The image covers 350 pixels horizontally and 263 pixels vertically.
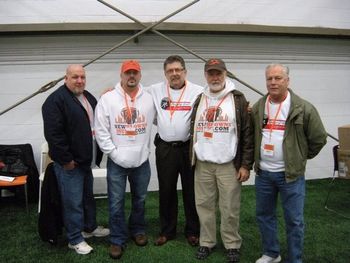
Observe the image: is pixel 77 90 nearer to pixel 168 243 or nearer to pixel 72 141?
pixel 72 141

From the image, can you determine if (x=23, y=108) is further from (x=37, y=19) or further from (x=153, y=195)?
(x=153, y=195)

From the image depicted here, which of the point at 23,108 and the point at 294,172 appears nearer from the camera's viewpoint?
the point at 294,172

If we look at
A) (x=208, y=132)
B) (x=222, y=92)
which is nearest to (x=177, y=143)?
(x=208, y=132)

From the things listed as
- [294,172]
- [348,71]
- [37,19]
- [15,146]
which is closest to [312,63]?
[348,71]

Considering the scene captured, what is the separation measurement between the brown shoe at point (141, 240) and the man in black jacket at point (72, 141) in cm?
43

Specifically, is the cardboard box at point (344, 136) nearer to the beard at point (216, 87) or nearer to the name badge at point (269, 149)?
the name badge at point (269, 149)

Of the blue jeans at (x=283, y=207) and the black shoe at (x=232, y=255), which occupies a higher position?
the blue jeans at (x=283, y=207)

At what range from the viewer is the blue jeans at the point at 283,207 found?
2.61m

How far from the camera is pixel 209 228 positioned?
3055 mm

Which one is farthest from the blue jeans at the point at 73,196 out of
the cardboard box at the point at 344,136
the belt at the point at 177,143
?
the cardboard box at the point at 344,136

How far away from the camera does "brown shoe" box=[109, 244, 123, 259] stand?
303 cm

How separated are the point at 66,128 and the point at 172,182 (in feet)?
3.34

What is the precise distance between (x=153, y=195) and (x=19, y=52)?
8.73ft

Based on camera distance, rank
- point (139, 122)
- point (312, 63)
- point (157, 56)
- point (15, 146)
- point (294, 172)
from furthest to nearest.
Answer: point (312, 63) → point (157, 56) → point (15, 146) → point (139, 122) → point (294, 172)
